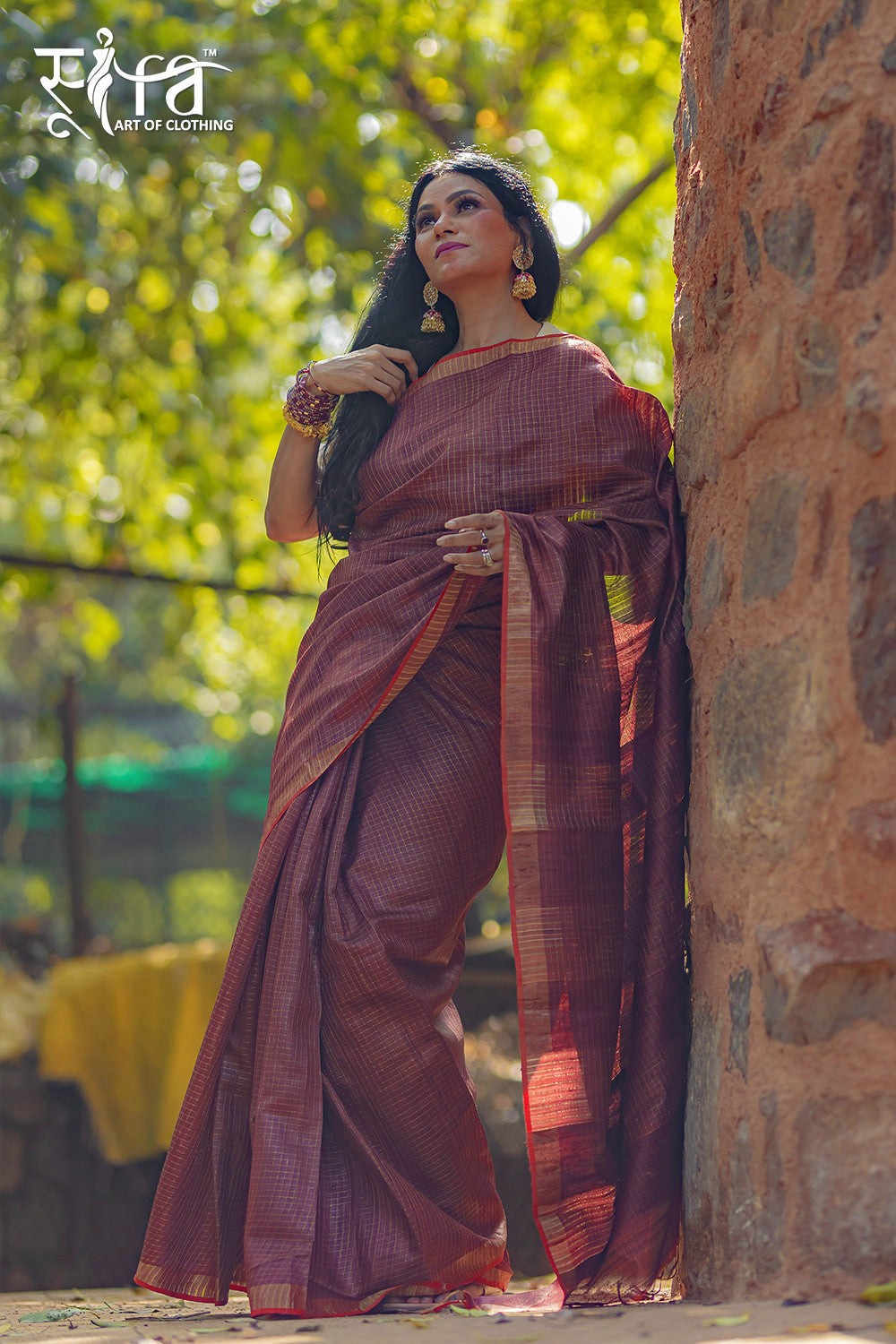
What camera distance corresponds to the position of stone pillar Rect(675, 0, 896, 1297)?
158 cm

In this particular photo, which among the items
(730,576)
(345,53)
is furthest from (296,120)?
(730,576)

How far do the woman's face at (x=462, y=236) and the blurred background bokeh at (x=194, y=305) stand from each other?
239 cm

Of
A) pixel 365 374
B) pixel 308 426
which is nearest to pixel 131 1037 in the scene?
pixel 308 426

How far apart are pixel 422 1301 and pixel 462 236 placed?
1906 millimetres

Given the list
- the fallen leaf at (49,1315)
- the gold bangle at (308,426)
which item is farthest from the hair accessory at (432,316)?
the fallen leaf at (49,1315)

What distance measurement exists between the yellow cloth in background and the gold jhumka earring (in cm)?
316

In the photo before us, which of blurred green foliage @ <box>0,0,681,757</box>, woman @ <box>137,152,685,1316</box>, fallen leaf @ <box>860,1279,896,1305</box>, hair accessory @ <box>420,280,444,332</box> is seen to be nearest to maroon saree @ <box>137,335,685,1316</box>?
woman @ <box>137,152,685,1316</box>

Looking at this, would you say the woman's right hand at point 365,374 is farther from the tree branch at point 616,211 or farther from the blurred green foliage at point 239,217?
the blurred green foliage at point 239,217

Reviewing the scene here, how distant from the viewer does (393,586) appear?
7.48 ft

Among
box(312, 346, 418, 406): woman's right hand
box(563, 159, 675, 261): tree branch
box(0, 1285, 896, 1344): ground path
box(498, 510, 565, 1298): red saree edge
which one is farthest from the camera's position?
box(563, 159, 675, 261): tree branch

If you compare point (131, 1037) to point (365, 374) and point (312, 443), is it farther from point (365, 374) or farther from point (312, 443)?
point (365, 374)

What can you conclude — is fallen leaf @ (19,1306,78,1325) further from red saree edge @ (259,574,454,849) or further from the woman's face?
the woman's face

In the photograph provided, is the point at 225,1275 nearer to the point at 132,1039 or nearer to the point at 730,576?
the point at 730,576

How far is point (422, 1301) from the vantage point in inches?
80.3
